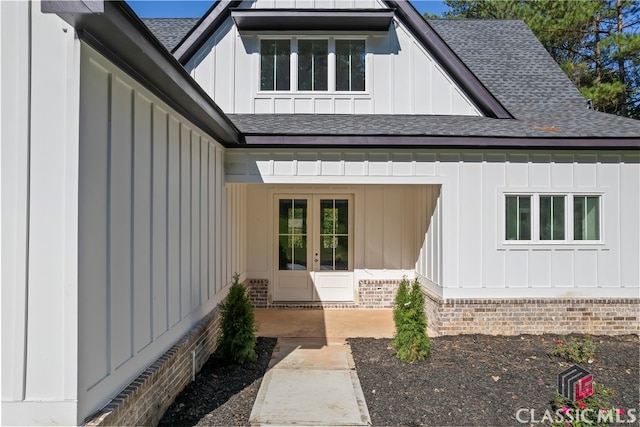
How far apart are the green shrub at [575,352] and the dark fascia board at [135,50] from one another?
239 inches

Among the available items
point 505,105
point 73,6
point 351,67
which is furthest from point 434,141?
point 73,6

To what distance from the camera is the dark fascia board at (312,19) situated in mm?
7285

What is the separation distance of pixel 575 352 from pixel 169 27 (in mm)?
11304

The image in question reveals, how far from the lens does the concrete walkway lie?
156 inches

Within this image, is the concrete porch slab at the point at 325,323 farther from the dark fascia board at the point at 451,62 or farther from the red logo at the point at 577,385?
the dark fascia board at the point at 451,62

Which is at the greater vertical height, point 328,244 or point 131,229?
point 131,229

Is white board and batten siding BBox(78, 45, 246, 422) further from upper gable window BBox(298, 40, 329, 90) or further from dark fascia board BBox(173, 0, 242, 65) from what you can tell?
upper gable window BBox(298, 40, 329, 90)

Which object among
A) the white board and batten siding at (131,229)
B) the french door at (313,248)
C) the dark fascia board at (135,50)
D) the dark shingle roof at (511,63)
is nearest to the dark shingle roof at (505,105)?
the dark shingle roof at (511,63)

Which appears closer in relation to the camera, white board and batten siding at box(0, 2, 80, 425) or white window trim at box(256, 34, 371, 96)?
white board and batten siding at box(0, 2, 80, 425)

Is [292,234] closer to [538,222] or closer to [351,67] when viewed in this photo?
[351,67]

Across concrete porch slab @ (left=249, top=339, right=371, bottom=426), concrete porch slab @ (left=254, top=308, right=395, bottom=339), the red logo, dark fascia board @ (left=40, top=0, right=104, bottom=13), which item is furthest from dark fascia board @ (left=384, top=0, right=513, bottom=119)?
dark fascia board @ (left=40, top=0, right=104, bottom=13)

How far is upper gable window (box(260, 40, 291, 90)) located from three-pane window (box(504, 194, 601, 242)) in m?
4.85

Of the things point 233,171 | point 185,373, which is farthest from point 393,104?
point 185,373

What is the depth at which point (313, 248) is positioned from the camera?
8758 millimetres
